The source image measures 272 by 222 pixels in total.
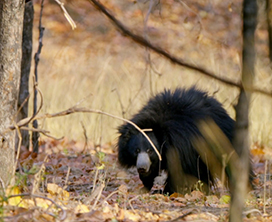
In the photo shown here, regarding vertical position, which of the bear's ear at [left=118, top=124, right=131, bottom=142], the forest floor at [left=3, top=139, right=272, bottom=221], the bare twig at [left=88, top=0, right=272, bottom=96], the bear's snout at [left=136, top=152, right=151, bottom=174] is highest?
the bare twig at [left=88, top=0, right=272, bottom=96]

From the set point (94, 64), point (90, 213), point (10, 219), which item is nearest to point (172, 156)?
point (90, 213)

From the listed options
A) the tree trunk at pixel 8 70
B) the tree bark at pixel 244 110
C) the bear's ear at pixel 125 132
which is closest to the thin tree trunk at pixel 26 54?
the bear's ear at pixel 125 132

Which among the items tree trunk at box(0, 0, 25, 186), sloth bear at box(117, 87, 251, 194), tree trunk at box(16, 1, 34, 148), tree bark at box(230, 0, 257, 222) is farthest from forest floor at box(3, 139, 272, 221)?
tree trunk at box(16, 1, 34, 148)

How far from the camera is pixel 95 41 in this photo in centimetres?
1577

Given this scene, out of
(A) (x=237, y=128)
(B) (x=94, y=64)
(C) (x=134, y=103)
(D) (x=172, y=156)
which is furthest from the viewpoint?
(B) (x=94, y=64)

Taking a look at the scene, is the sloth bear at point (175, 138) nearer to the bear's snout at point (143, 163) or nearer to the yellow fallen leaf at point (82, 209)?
the bear's snout at point (143, 163)

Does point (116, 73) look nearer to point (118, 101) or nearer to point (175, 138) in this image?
point (118, 101)

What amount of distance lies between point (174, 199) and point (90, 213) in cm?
192

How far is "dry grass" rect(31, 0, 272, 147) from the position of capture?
8.70m

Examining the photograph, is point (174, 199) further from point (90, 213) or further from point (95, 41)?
point (95, 41)

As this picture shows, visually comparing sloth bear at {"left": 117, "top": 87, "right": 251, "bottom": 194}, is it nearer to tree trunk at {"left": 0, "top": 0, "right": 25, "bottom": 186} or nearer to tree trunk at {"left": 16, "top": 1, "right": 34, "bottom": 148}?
tree trunk at {"left": 16, "top": 1, "right": 34, "bottom": 148}

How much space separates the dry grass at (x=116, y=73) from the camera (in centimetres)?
870

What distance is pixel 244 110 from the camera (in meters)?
2.06

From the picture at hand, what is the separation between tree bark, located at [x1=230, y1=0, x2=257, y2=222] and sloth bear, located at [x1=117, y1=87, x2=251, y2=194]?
286cm
